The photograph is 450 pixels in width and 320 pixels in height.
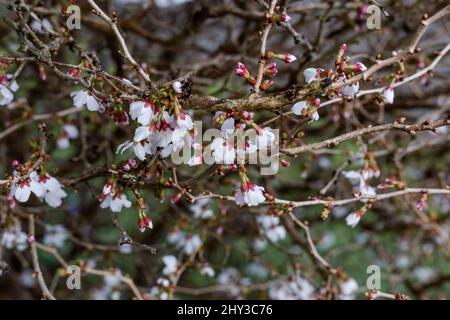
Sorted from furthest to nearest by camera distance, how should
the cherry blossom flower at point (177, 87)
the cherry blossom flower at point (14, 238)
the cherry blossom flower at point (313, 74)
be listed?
the cherry blossom flower at point (14, 238)
the cherry blossom flower at point (313, 74)
the cherry blossom flower at point (177, 87)

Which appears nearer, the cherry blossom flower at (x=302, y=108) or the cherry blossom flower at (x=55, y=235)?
the cherry blossom flower at (x=302, y=108)

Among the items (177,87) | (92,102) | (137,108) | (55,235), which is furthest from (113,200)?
(55,235)

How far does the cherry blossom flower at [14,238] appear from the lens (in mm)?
2598

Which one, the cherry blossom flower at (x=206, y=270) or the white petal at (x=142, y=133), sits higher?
the white petal at (x=142, y=133)

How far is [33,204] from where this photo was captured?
3.87 m

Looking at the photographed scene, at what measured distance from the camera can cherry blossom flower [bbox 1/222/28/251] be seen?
2598 mm

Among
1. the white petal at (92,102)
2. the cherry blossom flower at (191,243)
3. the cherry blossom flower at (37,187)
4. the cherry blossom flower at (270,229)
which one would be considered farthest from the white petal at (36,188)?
the cherry blossom flower at (270,229)

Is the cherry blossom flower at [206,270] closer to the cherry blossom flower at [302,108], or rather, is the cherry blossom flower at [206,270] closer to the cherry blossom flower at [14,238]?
the cherry blossom flower at [14,238]

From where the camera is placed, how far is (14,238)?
265 cm

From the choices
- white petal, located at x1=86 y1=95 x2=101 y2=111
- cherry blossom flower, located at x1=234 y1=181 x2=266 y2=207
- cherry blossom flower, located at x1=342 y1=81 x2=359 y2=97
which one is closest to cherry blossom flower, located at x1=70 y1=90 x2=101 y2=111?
white petal, located at x1=86 y1=95 x2=101 y2=111

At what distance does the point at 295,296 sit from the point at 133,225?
1.87 metres

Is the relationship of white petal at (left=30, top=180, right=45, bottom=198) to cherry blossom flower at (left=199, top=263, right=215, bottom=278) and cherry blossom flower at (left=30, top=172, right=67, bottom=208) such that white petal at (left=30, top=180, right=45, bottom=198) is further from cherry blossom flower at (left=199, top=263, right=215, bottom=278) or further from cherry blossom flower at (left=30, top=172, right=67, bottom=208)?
cherry blossom flower at (left=199, top=263, right=215, bottom=278)
